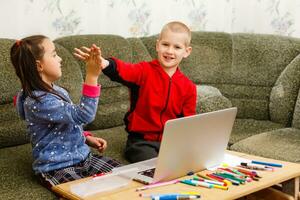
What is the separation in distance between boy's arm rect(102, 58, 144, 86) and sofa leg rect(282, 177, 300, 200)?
0.76 metres

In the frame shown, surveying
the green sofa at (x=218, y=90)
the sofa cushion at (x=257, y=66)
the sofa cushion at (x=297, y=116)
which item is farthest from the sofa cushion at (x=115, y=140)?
the sofa cushion at (x=297, y=116)

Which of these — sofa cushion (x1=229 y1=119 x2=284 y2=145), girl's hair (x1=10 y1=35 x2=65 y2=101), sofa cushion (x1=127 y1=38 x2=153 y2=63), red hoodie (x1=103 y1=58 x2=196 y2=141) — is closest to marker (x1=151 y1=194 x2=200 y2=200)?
girl's hair (x1=10 y1=35 x2=65 y2=101)

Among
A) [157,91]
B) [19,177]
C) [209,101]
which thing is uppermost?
[157,91]

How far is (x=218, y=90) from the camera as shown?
2805 mm

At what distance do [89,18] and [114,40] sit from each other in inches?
9.1

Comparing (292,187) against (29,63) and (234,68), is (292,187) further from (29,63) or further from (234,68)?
(234,68)

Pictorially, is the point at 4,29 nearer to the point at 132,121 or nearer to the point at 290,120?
the point at 132,121

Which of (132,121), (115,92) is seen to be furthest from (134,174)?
(115,92)

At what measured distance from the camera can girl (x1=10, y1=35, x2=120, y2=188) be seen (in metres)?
1.67

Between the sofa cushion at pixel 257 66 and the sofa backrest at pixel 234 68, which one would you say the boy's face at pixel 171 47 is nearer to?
the sofa backrest at pixel 234 68

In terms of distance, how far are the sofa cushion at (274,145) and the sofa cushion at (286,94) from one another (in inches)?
7.6

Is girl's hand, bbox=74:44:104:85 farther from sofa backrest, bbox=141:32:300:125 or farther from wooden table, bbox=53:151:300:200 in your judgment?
sofa backrest, bbox=141:32:300:125

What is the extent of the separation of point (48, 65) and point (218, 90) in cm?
130

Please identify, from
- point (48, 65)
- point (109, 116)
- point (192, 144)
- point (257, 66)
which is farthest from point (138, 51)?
point (192, 144)
